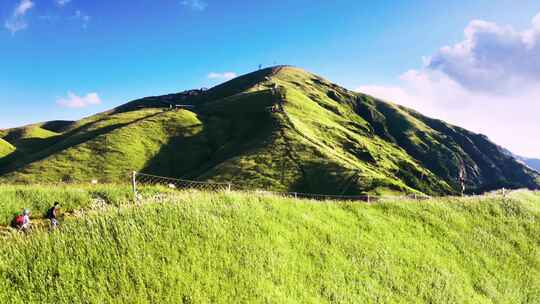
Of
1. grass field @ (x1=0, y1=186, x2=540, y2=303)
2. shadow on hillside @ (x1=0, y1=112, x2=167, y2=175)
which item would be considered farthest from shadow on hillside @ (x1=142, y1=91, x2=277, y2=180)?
grass field @ (x1=0, y1=186, x2=540, y2=303)

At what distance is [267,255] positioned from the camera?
11711 millimetres

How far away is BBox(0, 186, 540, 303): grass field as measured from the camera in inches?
364

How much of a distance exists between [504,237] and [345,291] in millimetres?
12352

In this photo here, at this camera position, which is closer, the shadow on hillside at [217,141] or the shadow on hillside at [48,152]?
the shadow on hillside at [217,141]

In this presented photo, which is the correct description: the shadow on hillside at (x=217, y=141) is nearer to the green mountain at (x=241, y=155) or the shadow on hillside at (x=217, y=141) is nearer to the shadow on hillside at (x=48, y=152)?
the green mountain at (x=241, y=155)

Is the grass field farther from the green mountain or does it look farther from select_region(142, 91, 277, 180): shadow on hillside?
select_region(142, 91, 277, 180): shadow on hillside

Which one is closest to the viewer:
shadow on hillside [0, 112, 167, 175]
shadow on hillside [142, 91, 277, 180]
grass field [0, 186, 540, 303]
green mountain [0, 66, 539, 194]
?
grass field [0, 186, 540, 303]

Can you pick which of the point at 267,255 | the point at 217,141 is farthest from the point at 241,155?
the point at 267,255

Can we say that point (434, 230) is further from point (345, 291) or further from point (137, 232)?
point (137, 232)

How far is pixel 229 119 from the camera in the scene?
18762cm

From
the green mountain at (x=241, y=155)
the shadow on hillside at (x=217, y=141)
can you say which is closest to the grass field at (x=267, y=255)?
the green mountain at (x=241, y=155)

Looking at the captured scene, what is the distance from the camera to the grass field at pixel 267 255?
364 inches

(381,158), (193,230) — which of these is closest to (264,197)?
(193,230)

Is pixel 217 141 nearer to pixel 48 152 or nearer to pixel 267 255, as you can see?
pixel 48 152
